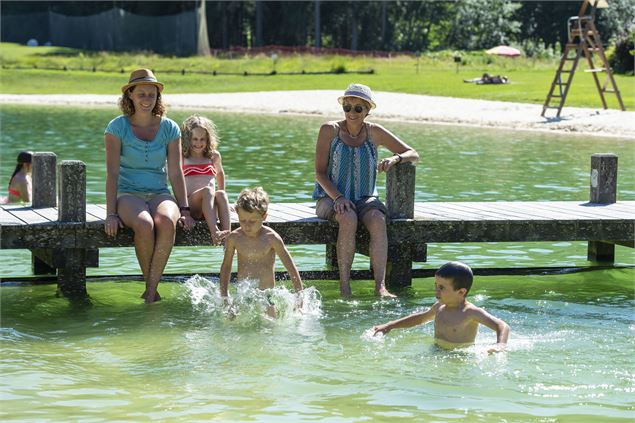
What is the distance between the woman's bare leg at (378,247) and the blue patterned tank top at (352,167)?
0.29 metres

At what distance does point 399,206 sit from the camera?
10.6 m

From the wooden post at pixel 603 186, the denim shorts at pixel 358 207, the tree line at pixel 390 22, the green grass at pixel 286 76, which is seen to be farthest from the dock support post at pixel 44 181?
the tree line at pixel 390 22

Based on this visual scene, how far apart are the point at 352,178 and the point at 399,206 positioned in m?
0.62

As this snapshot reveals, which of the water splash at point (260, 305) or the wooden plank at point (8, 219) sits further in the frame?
the wooden plank at point (8, 219)

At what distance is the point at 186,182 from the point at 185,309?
1.11 meters

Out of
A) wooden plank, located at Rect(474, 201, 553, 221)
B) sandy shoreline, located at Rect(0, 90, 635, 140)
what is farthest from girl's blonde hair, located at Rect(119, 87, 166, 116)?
sandy shoreline, located at Rect(0, 90, 635, 140)

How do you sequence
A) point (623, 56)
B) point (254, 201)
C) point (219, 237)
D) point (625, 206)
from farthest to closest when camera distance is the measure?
point (623, 56) → point (625, 206) → point (219, 237) → point (254, 201)

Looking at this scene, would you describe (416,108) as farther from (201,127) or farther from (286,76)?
(201,127)

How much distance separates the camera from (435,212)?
1107 cm

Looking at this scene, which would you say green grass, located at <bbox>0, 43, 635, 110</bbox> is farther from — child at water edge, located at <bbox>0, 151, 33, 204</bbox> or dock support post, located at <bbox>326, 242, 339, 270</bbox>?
dock support post, located at <bbox>326, 242, 339, 270</bbox>

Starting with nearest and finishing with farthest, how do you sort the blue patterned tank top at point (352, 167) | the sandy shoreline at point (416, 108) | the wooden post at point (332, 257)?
the blue patterned tank top at point (352, 167), the wooden post at point (332, 257), the sandy shoreline at point (416, 108)

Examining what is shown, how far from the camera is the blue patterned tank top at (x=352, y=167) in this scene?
10.1 meters

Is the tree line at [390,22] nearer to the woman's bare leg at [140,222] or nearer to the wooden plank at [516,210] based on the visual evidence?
the wooden plank at [516,210]

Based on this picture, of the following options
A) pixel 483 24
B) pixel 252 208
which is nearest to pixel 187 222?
pixel 252 208
